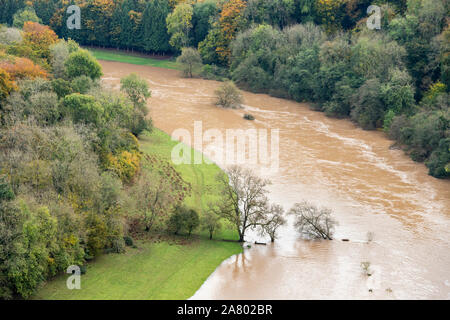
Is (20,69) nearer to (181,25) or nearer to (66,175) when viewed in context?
(66,175)

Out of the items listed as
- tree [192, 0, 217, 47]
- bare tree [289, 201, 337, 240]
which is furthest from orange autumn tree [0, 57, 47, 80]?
tree [192, 0, 217, 47]

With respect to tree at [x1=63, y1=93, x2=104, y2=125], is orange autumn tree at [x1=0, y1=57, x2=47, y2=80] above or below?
above

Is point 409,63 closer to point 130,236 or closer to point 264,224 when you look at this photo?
point 264,224

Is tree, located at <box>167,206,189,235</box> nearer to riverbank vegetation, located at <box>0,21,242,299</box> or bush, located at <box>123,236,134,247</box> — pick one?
riverbank vegetation, located at <box>0,21,242,299</box>

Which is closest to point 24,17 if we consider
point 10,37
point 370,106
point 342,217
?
point 10,37

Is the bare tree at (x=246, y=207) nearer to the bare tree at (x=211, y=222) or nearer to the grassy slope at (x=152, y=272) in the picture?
the bare tree at (x=211, y=222)

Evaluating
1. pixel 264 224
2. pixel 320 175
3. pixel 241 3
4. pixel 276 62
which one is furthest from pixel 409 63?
pixel 264 224
